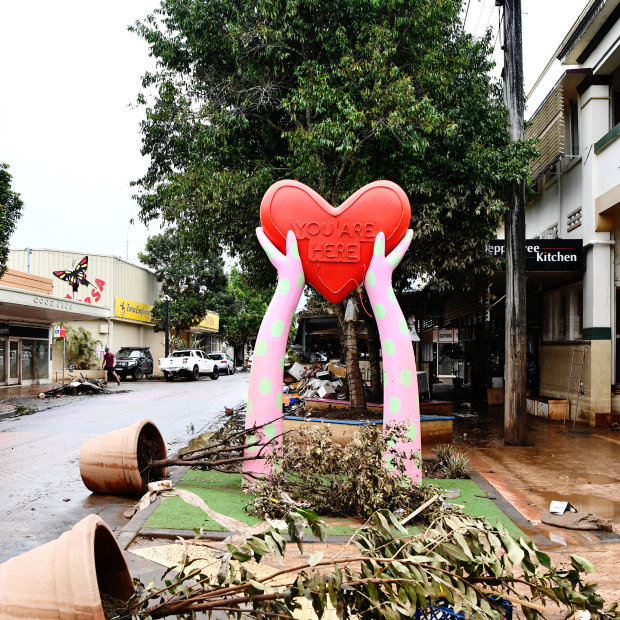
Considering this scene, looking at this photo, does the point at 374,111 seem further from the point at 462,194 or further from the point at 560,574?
the point at 560,574

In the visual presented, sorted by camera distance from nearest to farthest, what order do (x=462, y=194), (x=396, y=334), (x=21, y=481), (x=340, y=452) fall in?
1. (x=340, y=452)
2. (x=396, y=334)
3. (x=21, y=481)
4. (x=462, y=194)

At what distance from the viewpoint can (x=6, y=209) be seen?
15.8 m

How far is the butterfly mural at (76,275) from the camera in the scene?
32.5 m

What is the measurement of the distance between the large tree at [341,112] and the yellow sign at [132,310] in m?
22.8

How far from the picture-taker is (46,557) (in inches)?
97.7

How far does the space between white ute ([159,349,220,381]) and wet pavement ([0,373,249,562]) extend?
8345 millimetres

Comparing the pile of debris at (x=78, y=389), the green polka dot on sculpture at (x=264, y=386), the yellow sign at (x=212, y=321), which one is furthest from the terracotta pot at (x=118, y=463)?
the yellow sign at (x=212, y=321)

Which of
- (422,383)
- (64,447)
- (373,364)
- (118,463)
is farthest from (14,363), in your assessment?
(118,463)

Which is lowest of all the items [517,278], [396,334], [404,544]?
[404,544]

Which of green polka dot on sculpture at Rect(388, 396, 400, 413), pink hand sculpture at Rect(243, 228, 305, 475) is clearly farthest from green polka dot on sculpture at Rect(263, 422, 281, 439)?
green polka dot on sculpture at Rect(388, 396, 400, 413)

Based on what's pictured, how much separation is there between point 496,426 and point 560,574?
1151 cm

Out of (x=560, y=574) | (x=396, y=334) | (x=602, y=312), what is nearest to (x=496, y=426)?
(x=602, y=312)

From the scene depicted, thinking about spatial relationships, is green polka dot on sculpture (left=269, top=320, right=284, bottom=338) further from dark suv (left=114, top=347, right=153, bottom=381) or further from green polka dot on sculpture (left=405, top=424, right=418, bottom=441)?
dark suv (left=114, top=347, right=153, bottom=381)

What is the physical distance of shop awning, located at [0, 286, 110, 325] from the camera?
68.1ft
